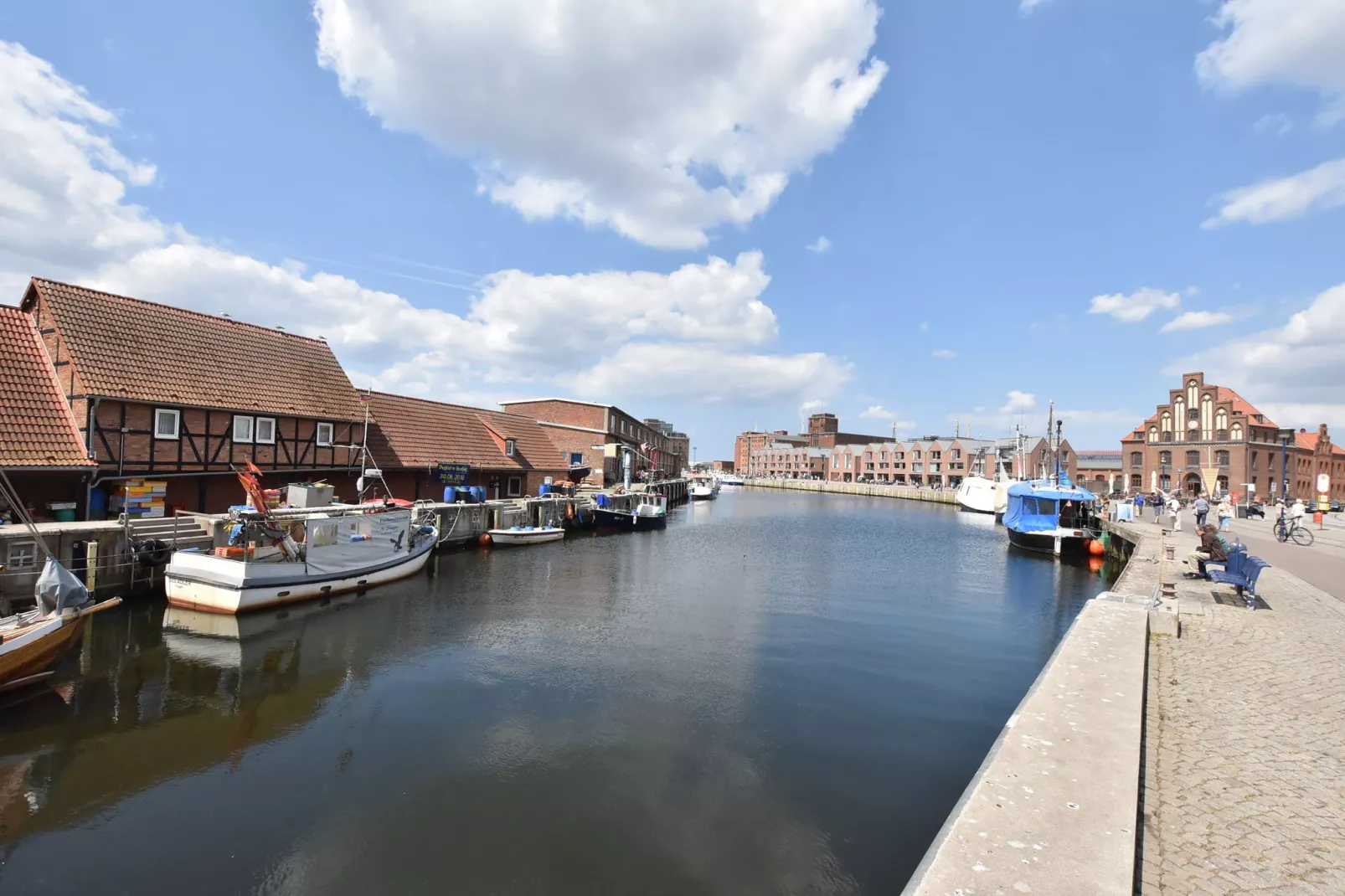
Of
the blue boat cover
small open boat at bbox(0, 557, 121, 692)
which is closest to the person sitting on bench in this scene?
the blue boat cover

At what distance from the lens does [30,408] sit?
763 inches

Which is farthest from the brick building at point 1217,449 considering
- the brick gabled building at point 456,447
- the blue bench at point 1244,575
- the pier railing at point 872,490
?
the brick gabled building at point 456,447

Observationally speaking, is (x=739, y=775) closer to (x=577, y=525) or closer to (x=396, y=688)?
(x=396, y=688)

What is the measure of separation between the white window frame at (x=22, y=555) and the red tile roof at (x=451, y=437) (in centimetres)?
1489

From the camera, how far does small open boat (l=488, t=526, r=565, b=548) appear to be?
32375 millimetres

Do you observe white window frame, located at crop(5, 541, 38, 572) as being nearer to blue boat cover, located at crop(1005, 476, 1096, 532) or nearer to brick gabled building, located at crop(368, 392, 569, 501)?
brick gabled building, located at crop(368, 392, 569, 501)

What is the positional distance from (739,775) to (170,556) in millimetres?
18422

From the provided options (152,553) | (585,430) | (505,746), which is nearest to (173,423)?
(152,553)

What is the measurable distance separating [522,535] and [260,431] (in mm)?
12607

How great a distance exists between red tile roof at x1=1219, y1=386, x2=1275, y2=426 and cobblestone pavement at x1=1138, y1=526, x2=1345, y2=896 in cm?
7645

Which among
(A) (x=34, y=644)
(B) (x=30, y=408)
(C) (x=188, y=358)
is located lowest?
(A) (x=34, y=644)

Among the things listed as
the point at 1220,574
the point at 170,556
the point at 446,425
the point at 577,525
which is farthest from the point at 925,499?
the point at 170,556

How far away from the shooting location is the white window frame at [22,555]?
50.7 feet

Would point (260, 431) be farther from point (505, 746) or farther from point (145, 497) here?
point (505, 746)
